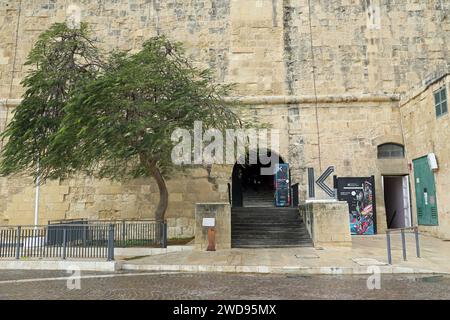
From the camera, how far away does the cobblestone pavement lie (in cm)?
694

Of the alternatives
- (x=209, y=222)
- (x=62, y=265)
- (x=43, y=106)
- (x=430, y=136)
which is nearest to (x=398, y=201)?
(x=430, y=136)

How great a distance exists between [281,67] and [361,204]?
766cm

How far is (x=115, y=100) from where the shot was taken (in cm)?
1267

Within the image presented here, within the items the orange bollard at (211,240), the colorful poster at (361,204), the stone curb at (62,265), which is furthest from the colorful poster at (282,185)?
the stone curb at (62,265)

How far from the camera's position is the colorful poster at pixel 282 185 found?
63.3ft

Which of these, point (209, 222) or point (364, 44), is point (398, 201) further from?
point (209, 222)

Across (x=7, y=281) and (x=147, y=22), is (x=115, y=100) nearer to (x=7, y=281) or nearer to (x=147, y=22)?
(x=7, y=281)

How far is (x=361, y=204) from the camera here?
684 inches

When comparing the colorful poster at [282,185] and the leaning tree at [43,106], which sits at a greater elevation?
the leaning tree at [43,106]

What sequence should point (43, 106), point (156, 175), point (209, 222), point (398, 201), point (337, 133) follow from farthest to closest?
point (398, 201) < point (337, 133) < point (156, 175) < point (43, 106) < point (209, 222)

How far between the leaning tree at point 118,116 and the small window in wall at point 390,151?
8.42 meters

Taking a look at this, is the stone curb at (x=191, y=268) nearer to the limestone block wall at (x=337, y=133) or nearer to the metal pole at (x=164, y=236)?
the metal pole at (x=164, y=236)

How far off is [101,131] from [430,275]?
32.0 feet

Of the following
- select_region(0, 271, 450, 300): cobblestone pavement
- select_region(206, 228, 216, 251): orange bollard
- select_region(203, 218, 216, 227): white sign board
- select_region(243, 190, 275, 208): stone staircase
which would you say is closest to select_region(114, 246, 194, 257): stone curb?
select_region(206, 228, 216, 251): orange bollard
